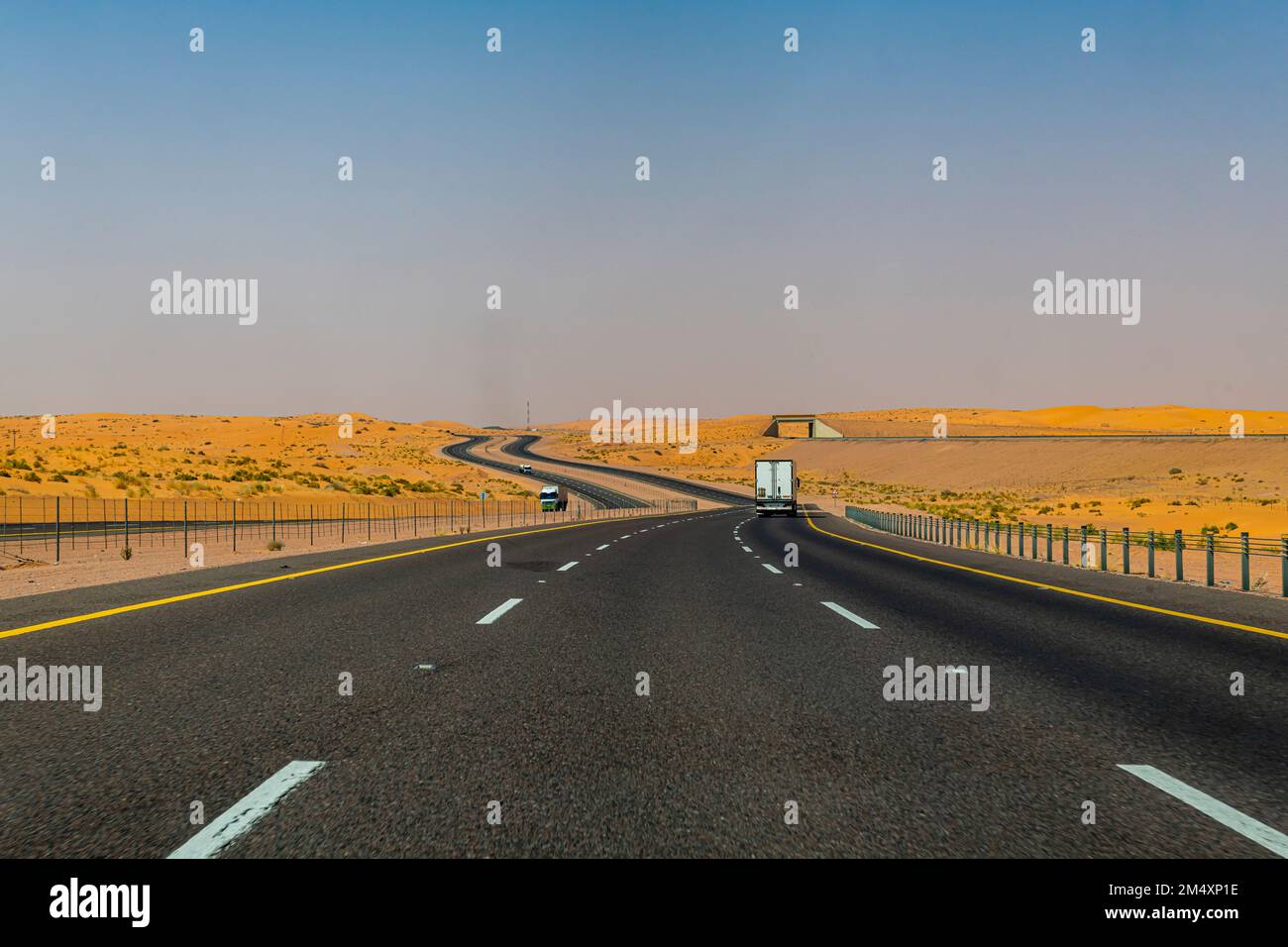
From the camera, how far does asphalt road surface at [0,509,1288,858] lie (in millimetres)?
3877

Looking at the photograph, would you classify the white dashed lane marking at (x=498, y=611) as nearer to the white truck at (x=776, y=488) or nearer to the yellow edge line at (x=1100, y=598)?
the yellow edge line at (x=1100, y=598)

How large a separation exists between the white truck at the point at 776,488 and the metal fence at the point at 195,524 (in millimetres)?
12462

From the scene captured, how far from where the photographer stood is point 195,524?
142ft

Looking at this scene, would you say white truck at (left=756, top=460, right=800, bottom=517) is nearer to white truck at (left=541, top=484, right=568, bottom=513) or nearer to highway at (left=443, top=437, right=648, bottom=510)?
white truck at (left=541, top=484, right=568, bottom=513)

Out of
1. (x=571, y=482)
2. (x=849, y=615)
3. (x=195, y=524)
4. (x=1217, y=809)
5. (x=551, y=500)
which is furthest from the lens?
(x=571, y=482)

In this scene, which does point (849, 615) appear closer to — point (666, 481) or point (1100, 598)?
point (1100, 598)

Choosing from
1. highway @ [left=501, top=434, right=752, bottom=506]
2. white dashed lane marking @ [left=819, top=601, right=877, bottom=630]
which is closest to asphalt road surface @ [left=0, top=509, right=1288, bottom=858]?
white dashed lane marking @ [left=819, top=601, right=877, bottom=630]

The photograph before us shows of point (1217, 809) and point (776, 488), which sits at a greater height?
point (1217, 809)

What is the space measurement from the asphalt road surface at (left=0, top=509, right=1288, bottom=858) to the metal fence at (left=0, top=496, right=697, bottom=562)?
16502 mm

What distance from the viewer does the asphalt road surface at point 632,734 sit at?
3.88 metres

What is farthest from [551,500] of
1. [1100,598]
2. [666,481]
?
[1100,598]

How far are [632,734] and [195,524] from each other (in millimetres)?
43214
